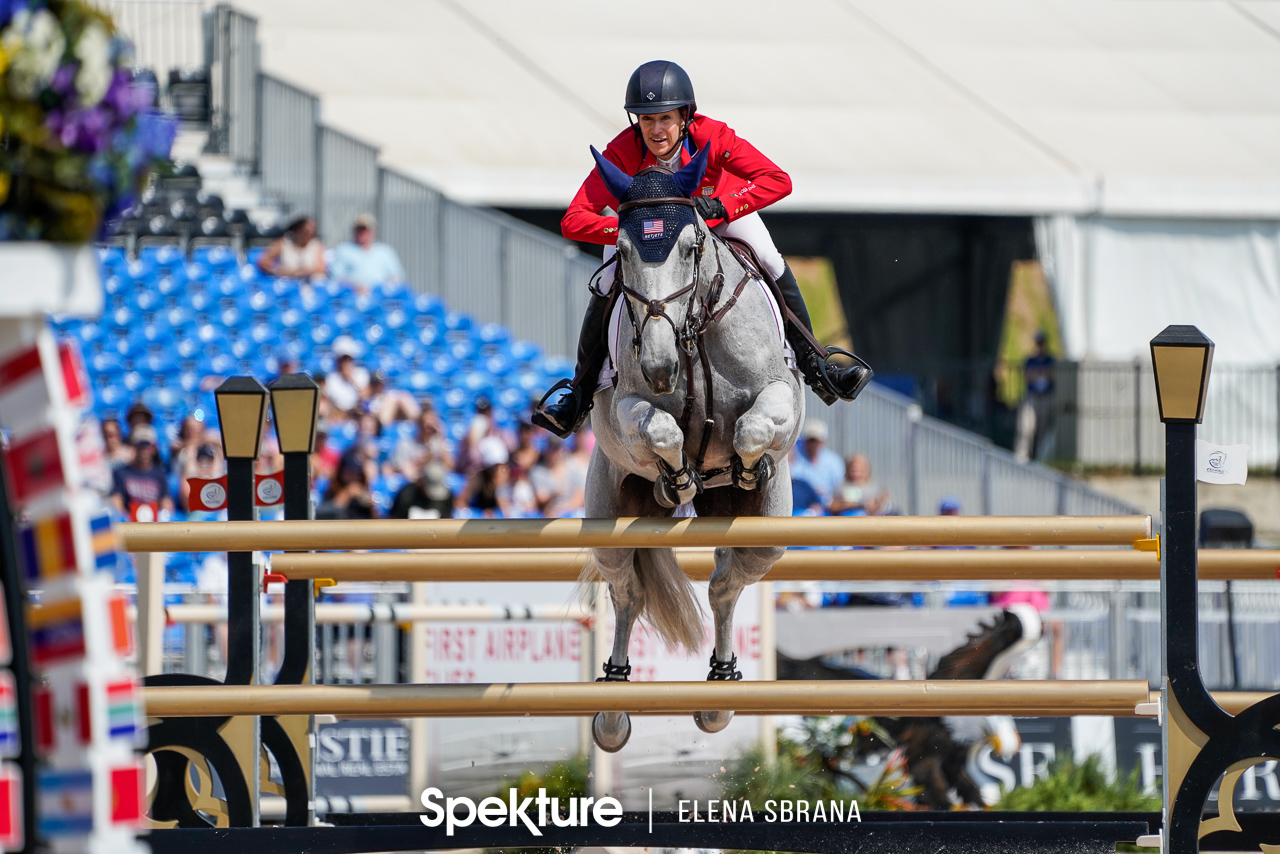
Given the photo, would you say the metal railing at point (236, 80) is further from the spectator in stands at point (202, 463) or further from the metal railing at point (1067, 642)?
the metal railing at point (1067, 642)

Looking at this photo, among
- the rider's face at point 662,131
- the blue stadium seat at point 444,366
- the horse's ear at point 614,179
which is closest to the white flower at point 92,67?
the horse's ear at point 614,179

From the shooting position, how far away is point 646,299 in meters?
3.77

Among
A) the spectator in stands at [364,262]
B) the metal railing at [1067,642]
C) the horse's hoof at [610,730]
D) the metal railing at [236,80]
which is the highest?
the metal railing at [236,80]

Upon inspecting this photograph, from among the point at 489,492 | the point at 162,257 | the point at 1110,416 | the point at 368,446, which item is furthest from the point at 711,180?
the point at 1110,416

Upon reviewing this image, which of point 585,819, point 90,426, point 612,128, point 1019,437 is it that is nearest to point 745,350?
point 585,819

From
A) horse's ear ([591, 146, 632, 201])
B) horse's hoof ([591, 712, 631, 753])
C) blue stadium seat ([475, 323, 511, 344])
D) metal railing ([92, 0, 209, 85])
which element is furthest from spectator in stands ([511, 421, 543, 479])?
metal railing ([92, 0, 209, 85])

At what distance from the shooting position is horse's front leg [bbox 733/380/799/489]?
156 inches

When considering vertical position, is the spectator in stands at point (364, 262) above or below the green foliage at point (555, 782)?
above

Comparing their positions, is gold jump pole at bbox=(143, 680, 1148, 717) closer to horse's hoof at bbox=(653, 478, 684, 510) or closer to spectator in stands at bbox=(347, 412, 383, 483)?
horse's hoof at bbox=(653, 478, 684, 510)

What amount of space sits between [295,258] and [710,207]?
8.94 metres

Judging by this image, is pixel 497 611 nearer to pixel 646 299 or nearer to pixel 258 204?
pixel 646 299

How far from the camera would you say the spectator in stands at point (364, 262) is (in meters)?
12.8

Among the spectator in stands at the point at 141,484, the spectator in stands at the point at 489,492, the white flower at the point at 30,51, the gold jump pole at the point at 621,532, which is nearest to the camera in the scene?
the white flower at the point at 30,51

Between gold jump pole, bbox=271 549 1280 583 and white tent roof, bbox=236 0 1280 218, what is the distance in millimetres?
11883
